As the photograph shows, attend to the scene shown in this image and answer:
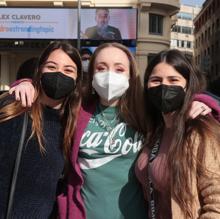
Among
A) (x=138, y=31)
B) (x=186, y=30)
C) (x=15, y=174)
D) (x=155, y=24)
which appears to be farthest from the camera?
(x=186, y=30)

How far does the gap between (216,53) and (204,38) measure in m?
12.3

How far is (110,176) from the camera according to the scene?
2947 millimetres

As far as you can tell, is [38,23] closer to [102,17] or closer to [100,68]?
[102,17]

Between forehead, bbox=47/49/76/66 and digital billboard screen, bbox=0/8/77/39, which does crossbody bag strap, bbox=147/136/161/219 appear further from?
digital billboard screen, bbox=0/8/77/39

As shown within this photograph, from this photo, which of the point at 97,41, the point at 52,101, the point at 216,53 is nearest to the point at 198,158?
the point at 52,101

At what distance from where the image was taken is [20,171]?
103 inches

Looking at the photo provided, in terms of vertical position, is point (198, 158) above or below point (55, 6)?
below

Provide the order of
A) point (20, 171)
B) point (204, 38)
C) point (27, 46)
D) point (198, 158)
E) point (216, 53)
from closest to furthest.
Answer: point (198, 158) < point (20, 171) < point (27, 46) < point (216, 53) < point (204, 38)

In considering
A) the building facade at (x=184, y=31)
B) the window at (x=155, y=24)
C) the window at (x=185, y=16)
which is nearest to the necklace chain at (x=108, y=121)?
the window at (x=155, y=24)

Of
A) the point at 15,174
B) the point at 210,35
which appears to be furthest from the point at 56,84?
the point at 210,35

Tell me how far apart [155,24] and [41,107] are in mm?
28222

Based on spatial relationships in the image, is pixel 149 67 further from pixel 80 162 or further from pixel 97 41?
pixel 97 41

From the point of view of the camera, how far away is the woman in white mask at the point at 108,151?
293 cm

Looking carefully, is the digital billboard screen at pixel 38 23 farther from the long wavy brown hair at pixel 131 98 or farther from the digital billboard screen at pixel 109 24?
the long wavy brown hair at pixel 131 98
